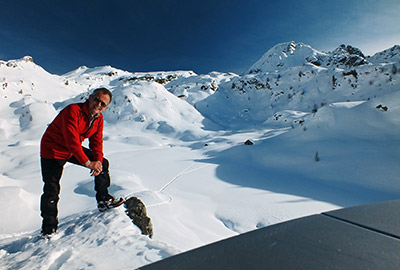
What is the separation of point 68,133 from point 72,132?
0.03m

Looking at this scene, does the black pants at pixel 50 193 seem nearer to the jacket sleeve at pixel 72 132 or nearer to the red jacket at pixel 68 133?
the red jacket at pixel 68 133

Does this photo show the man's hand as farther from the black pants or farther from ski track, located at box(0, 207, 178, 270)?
ski track, located at box(0, 207, 178, 270)

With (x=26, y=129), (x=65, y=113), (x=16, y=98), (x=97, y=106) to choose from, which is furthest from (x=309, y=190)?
(x=16, y=98)

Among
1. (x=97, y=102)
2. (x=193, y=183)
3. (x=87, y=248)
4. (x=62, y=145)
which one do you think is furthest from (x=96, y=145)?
(x=193, y=183)

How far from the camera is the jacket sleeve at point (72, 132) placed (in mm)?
1657

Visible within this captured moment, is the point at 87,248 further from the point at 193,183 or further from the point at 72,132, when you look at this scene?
the point at 193,183

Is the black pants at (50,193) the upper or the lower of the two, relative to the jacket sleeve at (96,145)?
lower

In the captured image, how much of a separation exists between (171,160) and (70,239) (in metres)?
4.06

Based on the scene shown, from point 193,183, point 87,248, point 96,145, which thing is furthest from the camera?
point 193,183

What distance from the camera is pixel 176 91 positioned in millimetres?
19719

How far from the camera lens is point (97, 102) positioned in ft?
5.77

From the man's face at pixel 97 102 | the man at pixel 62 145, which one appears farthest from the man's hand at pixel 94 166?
the man's face at pixel 97 102

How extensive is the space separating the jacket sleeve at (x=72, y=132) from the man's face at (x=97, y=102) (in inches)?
5.8

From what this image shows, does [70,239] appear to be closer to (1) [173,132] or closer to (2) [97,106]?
(2) [97,106]
